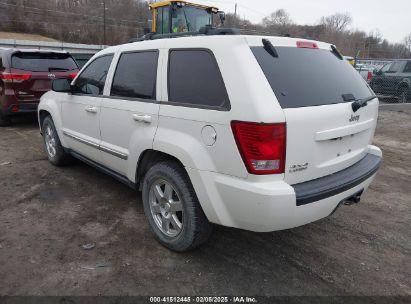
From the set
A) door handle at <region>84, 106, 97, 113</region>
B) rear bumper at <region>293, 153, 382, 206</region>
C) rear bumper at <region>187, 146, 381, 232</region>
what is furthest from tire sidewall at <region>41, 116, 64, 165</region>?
rear bumper at <region>293, 153, 382, 206</region>

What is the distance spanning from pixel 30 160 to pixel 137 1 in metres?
63.3

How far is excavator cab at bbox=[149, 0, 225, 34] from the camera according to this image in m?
11.5

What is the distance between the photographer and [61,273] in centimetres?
271

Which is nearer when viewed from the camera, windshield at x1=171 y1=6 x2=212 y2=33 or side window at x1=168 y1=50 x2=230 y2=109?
side window at x1=168 y1=50 x2=230 y2=109

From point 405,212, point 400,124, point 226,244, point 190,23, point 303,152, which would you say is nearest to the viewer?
point 303,152

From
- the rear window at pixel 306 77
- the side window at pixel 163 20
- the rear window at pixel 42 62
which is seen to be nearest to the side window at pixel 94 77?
the rear window at pixel 306 77

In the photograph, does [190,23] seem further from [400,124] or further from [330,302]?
[330,302]

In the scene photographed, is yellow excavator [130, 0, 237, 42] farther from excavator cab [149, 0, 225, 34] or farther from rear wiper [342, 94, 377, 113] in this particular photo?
rear wiper [342, 94, 377, 113]

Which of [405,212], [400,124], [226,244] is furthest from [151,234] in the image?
[400,124]

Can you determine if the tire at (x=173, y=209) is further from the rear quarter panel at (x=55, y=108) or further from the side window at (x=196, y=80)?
the rear quarter panel at (x=55, y=108)

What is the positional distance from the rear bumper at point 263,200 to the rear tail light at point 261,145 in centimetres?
11

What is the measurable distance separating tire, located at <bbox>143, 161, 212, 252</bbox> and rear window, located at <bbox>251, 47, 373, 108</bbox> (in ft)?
3.35

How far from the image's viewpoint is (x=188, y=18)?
1167cm

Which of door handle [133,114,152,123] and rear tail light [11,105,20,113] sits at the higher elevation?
door handle [133,114,152,123]
